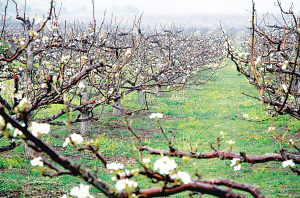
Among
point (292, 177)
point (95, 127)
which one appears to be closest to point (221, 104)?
point (95, 127)

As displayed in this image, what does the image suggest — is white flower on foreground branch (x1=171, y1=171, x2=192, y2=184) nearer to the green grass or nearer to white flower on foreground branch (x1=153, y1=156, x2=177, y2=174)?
white flower on foreground branch (x1=153, y1=156, x2=177, y2=174)

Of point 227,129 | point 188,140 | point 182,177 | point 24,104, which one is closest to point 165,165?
point 182,177

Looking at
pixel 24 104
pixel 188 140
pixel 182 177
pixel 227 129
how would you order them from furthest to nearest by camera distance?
pixel 227 129 < pixel 188 140 < pixel 182 177 < pixel 24 104

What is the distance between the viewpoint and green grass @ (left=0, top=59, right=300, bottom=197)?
594cm

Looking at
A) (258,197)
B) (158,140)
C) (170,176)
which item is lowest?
(158,140)

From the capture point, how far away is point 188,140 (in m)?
9.84

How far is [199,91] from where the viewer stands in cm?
1961

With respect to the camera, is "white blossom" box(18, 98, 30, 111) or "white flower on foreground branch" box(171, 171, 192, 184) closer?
"white blossom" box(18, 98, 30, 111)

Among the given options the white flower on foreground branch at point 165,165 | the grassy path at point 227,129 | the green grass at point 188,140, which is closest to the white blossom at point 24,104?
the green grass at point 188,140

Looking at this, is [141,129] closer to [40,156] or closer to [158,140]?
[158,140]

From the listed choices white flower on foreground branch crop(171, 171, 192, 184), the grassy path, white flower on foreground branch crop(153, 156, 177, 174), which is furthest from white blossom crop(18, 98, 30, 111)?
the grassy path

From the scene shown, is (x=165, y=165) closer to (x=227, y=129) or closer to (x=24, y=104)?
(x=24, y=104)

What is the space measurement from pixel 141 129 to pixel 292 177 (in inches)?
248

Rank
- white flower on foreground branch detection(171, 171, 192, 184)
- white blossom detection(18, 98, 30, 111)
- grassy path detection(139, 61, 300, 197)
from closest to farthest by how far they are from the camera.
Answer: white blossom detection(18, 98, 30, 111) → white flower on foreground branch detection(171, 171, 192, 184) → grassy path detection(139, 61, 300, 197)
